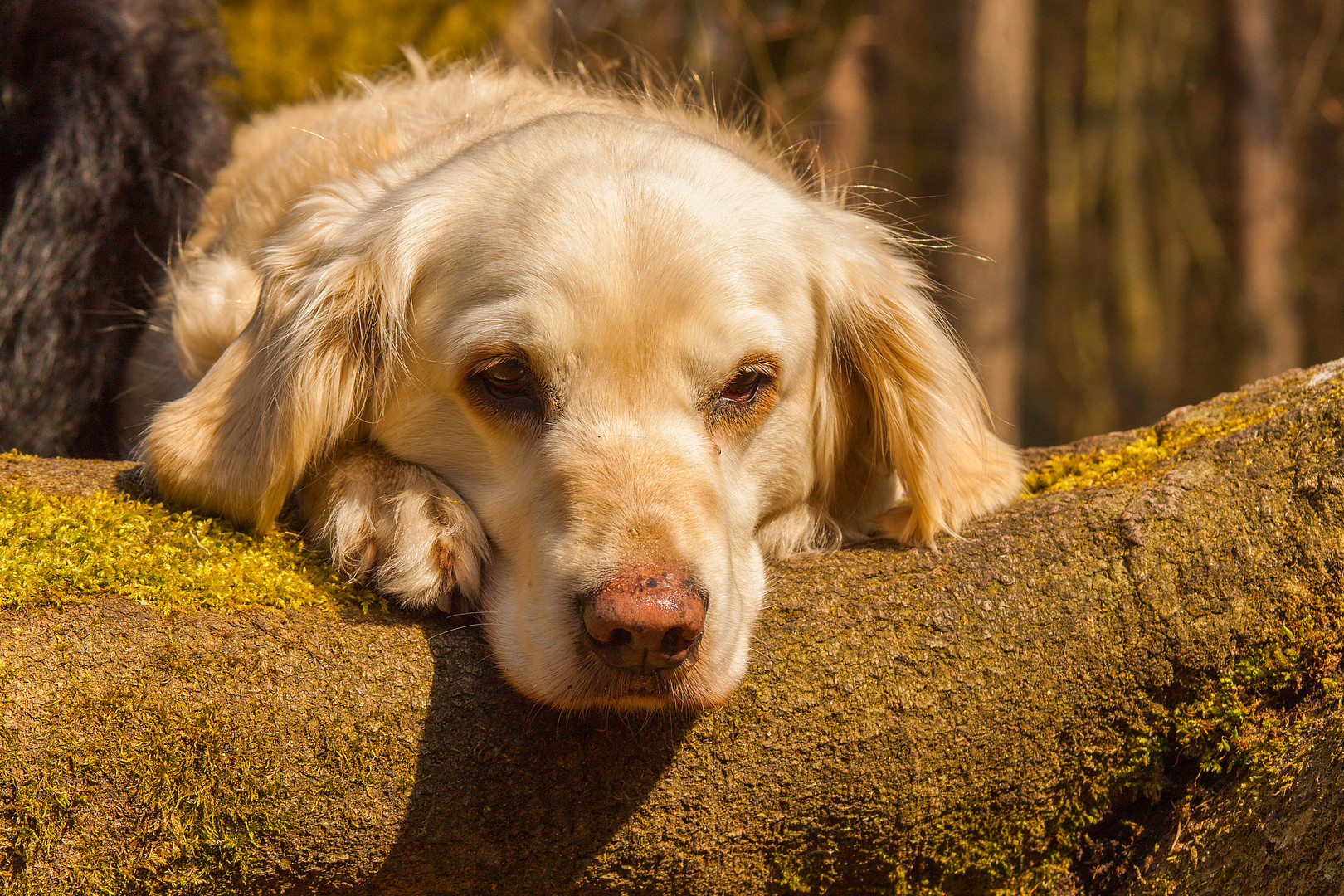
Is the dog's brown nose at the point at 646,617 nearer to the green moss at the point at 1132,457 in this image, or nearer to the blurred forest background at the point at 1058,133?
the green moss at the point at 1132,457

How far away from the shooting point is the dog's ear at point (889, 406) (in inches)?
123

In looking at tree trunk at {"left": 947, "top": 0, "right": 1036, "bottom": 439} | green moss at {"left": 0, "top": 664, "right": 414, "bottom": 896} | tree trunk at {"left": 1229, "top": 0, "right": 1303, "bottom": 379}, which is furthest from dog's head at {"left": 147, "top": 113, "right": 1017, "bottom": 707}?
tree trunk at {"left": 1229, "top": 0, "right": 1303, "bottom": 379}

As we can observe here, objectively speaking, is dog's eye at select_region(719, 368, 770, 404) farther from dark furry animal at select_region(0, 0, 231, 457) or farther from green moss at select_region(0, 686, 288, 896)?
dark furry animal at select_region(0, 0, 231, 457)

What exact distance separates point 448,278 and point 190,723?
1290 millimetres

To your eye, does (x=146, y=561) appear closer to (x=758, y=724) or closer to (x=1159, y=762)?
(x=758, y=724)

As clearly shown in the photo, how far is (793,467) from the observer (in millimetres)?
3158

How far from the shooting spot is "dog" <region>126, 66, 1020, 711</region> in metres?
2.41

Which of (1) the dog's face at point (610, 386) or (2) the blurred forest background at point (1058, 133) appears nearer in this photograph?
(1) the dog's face at point (610, 386)

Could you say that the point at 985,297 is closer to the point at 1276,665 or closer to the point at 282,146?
the point at 282,146

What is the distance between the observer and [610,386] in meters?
2.64

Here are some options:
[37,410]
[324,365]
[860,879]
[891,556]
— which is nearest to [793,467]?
[891,556]

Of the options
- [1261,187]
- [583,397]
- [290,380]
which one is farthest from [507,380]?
[1261,187]

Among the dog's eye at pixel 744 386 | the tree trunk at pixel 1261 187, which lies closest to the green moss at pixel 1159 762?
the dog's eye at pixel 744 386

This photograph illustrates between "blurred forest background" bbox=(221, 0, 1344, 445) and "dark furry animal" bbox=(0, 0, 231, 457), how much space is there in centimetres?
84
